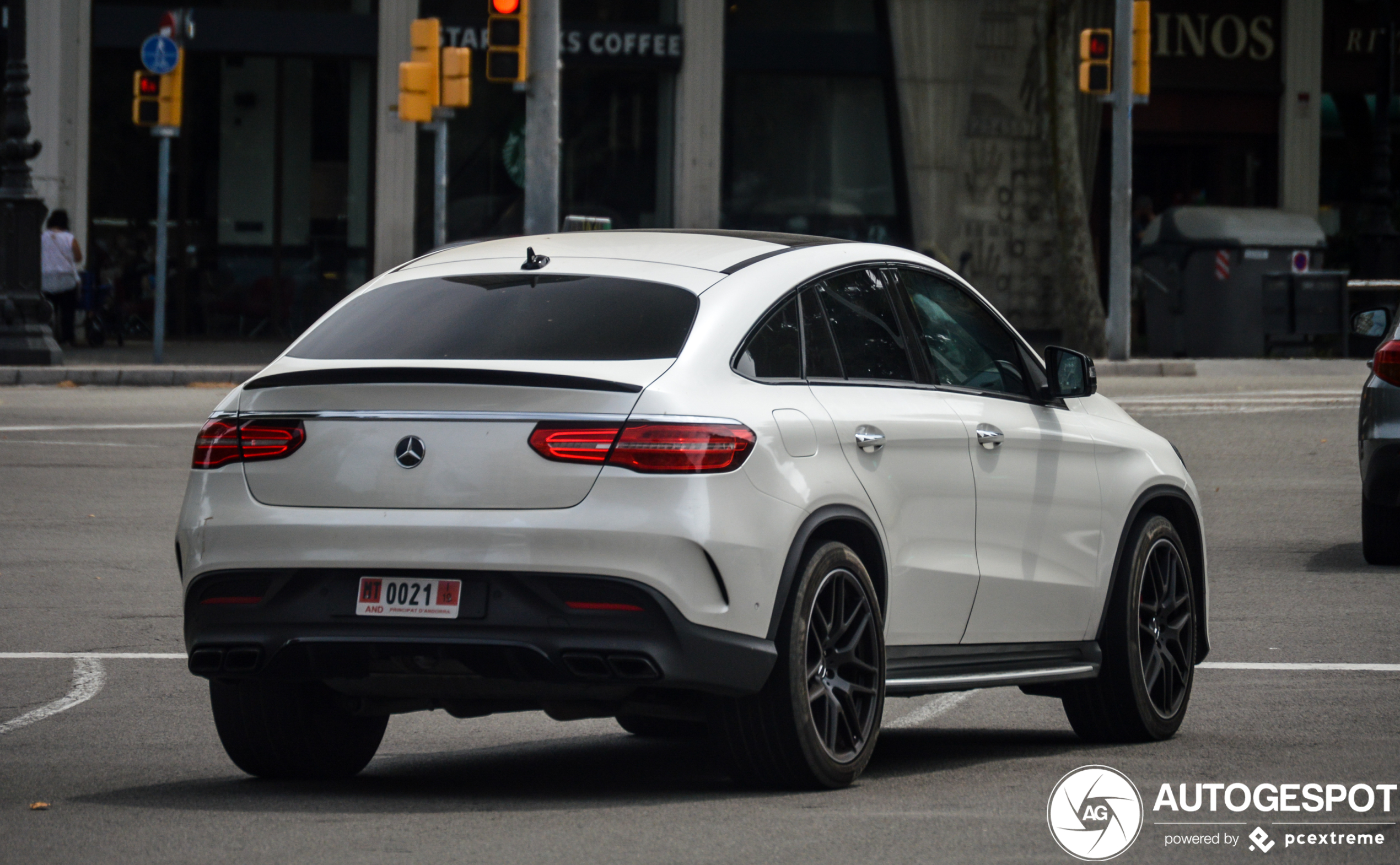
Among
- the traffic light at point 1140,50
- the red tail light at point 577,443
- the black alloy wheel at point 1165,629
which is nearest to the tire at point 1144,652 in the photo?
the black alloy wheel at point 1165,629

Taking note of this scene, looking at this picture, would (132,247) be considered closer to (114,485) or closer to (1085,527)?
(114,485)

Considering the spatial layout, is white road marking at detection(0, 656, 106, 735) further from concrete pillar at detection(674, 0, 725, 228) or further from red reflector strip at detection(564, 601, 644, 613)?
concrete pillar at detection(674, 0, 725, 228)

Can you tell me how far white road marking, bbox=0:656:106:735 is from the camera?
→ 728cm

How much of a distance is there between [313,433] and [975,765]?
2184 mm

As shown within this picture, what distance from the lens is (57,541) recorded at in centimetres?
1251

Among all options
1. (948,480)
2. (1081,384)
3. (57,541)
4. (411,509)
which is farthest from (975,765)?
(57,541)

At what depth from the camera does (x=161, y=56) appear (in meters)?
25.8

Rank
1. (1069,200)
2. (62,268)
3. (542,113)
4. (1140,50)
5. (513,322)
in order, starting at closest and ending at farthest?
(513,322)
(542,113)
(1140,50)
(62,268)
(1069,200)

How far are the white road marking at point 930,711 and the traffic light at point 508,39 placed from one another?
12458 mm

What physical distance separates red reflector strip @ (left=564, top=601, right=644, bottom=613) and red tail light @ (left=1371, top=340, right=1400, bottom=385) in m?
6.96

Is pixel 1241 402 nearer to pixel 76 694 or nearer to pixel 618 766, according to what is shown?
pixel 76 694

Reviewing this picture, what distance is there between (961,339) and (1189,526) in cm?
129

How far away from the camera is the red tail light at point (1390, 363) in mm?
11367

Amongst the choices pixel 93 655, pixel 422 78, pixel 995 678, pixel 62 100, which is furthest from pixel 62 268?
pixel 995 678
